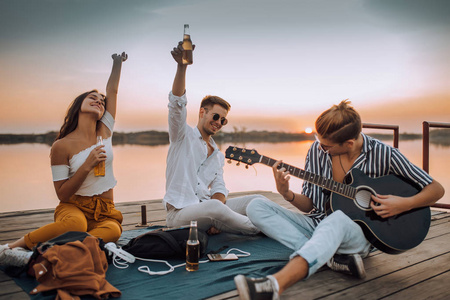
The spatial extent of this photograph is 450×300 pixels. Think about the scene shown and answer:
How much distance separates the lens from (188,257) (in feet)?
7.30

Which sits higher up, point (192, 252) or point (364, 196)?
point (364, 196)

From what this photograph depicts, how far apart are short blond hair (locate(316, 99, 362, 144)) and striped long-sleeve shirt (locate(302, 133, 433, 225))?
0.17 meters

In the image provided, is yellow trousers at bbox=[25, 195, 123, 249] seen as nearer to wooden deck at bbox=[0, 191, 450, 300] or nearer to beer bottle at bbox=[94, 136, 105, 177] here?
beer bottle at bbox=[94, 136, 105, 177]

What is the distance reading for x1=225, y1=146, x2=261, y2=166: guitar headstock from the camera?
2.55m

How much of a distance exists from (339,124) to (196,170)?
1.40 metres

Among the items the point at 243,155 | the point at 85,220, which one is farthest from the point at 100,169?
the point at 243,155

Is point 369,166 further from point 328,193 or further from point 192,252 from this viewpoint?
point 192,252

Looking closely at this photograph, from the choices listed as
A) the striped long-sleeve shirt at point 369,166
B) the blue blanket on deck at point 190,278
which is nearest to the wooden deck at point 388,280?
the blue blanket on deck at point 190,278

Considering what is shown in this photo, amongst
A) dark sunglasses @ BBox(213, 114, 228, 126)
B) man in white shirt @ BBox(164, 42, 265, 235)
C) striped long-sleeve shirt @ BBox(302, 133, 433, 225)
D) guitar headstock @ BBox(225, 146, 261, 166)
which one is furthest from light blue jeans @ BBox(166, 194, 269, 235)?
dark sunglasses @ BBox(213, 114, 228, 126)

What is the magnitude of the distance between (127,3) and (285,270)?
9.00 metres

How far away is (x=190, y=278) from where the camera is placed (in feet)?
6.89

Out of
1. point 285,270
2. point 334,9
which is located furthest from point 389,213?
point 334,9

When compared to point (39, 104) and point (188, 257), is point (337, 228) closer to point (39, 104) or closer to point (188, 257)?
point (188, 257)

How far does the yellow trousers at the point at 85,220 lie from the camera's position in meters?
2.44
